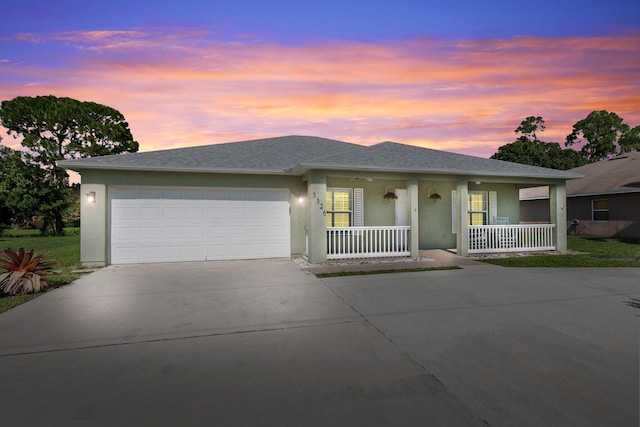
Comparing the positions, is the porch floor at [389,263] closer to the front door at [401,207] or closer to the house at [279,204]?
the house at [279,204]

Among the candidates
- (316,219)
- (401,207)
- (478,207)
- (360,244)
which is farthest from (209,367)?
(478,207)

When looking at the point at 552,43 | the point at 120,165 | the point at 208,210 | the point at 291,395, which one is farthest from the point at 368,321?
the point at 552,43

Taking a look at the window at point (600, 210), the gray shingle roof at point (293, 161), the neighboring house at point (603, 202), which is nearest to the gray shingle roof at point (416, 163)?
the gray shingle roof at point (293, 161)

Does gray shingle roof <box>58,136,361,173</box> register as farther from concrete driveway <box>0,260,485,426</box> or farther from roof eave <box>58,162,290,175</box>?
concrete driveway <box>0,260,485,426</box>

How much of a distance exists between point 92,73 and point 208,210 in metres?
6.70

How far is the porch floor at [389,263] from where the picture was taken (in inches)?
340

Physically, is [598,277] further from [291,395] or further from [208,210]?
[208,210]

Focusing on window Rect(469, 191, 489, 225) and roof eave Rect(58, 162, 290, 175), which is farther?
window Rect(469, 191, 489, 225)

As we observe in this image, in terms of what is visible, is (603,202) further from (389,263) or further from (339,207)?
(339,207)

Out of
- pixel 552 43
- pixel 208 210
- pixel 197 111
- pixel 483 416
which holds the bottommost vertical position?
pixel 483 416

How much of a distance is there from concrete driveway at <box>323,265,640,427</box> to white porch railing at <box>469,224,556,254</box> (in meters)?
3.99

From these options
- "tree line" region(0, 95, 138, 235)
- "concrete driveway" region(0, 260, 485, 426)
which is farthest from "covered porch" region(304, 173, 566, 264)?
"tree line" region(0, 95, 138, 235)

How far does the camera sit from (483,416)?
7.64 ft

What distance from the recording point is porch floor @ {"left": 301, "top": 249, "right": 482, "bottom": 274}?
28.3 ft
